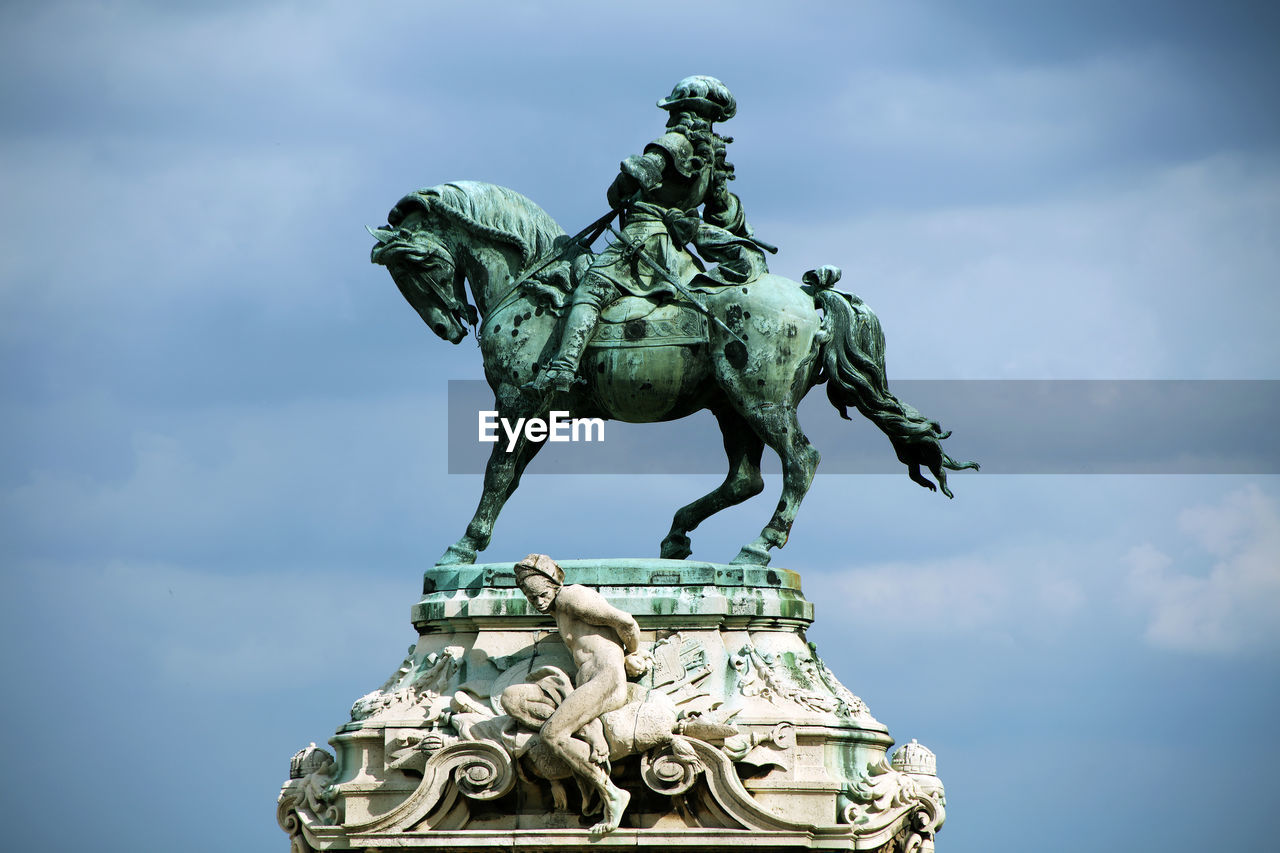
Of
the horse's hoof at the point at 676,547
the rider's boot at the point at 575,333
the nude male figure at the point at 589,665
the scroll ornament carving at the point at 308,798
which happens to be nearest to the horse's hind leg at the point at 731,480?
the horse's hoof at the point at 676,547

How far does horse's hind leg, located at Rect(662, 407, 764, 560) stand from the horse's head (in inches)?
90.8

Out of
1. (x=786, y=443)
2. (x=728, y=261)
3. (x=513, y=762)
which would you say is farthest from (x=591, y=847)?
(x=728, y=261)

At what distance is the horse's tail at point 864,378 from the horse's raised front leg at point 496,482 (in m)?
2.48

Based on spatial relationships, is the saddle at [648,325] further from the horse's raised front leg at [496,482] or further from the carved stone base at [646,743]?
the carved stone base at [646,743]

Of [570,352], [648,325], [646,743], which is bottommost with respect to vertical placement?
[646,743]

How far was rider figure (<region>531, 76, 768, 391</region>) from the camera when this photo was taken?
70.0 ft

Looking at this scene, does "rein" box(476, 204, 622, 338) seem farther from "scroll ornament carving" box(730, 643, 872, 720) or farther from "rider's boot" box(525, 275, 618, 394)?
"scroll ornament carving" box(730, 643, 872, 720)

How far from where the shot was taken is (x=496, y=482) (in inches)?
843

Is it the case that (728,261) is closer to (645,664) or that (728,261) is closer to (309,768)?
(645,664)

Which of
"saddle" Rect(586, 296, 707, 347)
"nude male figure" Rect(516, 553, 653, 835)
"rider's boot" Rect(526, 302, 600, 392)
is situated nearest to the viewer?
"nude male figure" Rect(516, 553, 653, 835)

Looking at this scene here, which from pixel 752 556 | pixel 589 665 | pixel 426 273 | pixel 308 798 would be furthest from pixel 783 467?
pixel 308 798

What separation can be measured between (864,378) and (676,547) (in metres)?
2.12

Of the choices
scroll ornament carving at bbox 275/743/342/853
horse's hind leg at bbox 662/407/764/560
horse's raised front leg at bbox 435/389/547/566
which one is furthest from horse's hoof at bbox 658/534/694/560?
scroll ornament carving at bbox 275/743/342/853

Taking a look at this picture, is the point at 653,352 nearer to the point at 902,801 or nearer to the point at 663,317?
the point at 663,317
